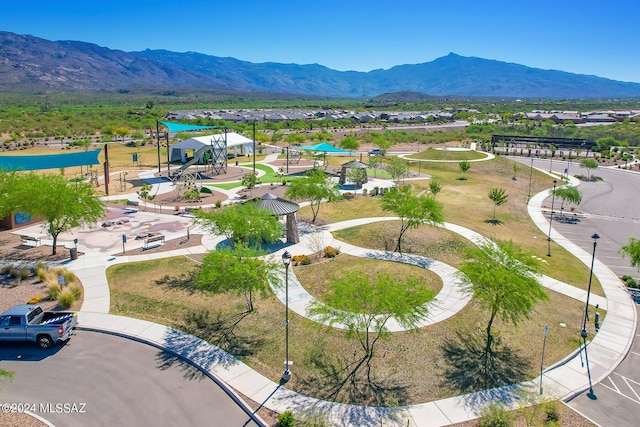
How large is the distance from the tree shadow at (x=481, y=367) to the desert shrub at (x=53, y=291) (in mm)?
20737

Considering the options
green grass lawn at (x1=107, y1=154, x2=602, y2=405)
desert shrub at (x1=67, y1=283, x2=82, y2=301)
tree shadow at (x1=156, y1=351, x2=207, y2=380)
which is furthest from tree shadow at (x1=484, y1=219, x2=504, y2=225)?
desert shrub at (x1=67, y1=283, x2=82, y2=301)

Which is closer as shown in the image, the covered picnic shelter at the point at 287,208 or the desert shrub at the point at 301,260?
the desert shrub at the point at 301,260

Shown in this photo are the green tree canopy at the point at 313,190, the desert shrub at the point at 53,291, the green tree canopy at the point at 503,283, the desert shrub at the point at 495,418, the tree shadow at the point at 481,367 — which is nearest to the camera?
the desert shrub at the point at 495,418

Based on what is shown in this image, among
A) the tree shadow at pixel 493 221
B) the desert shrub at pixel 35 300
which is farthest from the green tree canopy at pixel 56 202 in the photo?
the tree shadow at pixel 493 221

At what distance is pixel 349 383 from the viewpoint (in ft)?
61.7

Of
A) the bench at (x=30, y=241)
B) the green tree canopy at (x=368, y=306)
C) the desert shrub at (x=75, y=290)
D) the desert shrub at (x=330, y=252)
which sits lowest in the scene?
the desert shrub at (x=75, y=290)

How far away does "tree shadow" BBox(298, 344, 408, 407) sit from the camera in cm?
1789

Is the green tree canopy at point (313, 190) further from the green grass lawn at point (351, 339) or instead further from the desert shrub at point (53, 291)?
the desert shrub at point (53, 291)

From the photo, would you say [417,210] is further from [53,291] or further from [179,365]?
[53,291]

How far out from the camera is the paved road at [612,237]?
17969mm

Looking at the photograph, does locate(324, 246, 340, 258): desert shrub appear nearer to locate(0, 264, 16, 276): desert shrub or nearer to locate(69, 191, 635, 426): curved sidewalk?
locate(69, 191, 635, 426): curved sidewalk

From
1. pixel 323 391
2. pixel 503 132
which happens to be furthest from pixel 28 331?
pixel 503 132

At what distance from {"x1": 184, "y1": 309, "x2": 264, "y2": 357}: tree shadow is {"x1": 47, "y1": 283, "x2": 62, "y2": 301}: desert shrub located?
25.0 ft

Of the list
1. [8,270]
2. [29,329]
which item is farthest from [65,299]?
[8,270]
